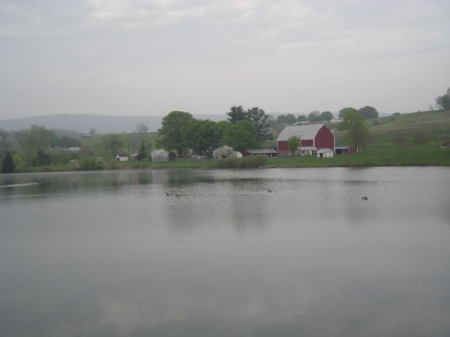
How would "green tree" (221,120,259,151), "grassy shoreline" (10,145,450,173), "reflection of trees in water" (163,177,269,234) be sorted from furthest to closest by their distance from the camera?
"green tree" (221,120,259,151), "grassy shoreline" (10,145,450,173), "reflection of trees in water" (163,177,269,234)

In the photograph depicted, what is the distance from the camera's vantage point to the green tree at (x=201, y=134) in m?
96.2

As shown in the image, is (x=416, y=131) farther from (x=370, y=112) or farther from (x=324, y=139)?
(x=370, y=112)

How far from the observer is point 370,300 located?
38.8 feet

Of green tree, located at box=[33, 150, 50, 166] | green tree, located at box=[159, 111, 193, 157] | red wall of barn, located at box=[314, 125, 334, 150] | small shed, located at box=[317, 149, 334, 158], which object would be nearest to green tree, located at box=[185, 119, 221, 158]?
green tree, located at box=[159, 111, 193, 157]

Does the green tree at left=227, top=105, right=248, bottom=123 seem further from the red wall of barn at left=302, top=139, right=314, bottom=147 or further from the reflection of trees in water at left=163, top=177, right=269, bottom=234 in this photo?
the reflection of trees in water at left=163, top=177, right=269, bottom=234

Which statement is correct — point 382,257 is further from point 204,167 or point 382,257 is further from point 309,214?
point 204,167

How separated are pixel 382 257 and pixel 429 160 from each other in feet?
173

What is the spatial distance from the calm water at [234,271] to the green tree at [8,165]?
270 feet

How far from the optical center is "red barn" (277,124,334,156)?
94562mm

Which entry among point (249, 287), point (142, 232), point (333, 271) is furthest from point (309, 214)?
point (249, 287)

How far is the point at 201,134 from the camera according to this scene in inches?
3799

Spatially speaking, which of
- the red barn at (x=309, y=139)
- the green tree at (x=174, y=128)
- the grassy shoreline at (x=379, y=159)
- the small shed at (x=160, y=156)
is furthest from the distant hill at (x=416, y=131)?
the small shed at (x=160, y=156)

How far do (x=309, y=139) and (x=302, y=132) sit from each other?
3741 mm

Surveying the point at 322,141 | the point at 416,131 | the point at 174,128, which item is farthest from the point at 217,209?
the point at 416,131
